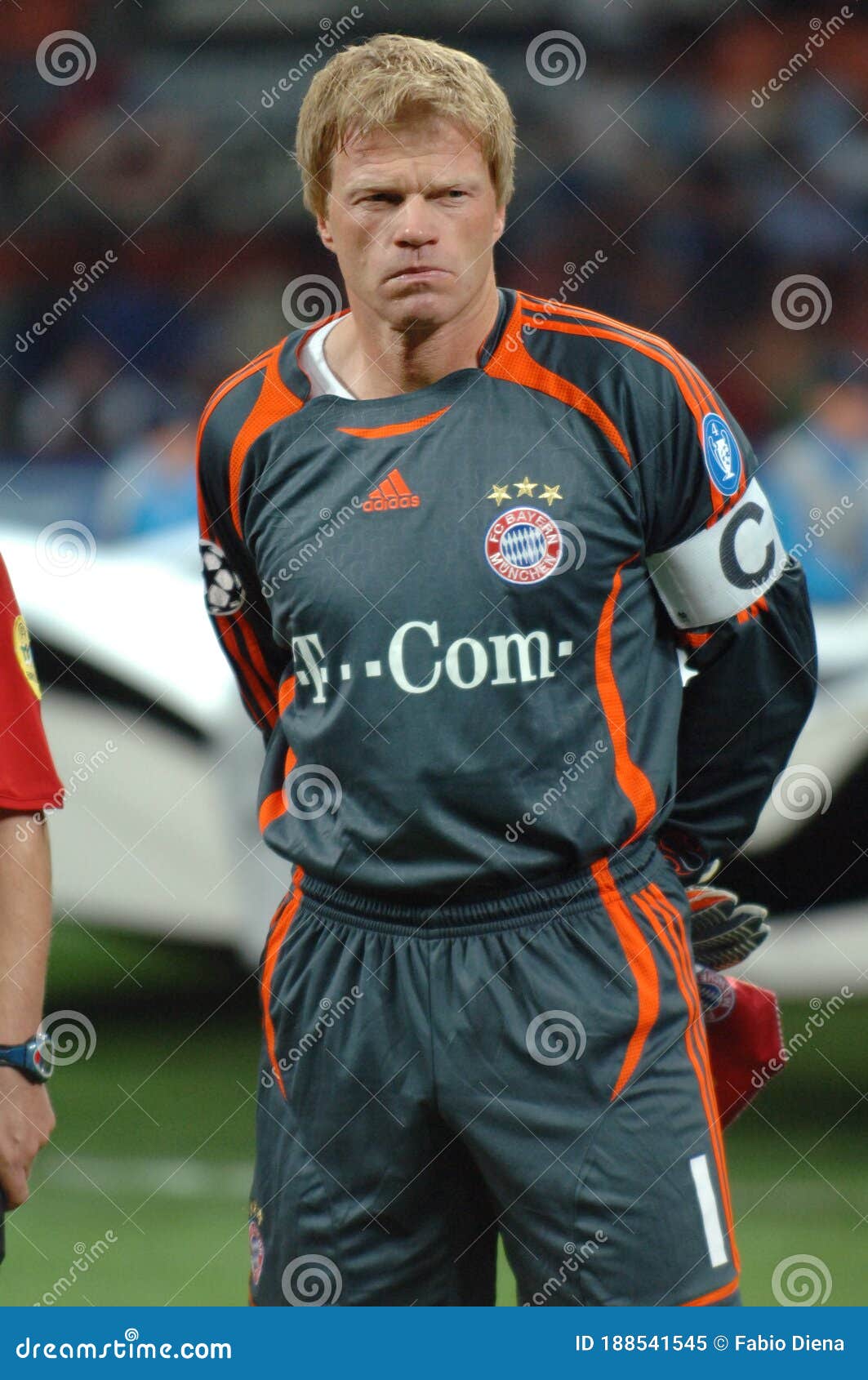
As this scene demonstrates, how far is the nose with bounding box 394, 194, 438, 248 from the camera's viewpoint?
2.04 metres

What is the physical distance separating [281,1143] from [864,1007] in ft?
9.86

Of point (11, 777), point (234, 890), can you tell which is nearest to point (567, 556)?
point (11, 777)

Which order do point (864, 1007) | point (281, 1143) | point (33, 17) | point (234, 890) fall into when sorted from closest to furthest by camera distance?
point (281, 1143)
point (234, 890)
point (864, 1007)
point (33, 17)

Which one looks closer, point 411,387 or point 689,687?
point 411,387

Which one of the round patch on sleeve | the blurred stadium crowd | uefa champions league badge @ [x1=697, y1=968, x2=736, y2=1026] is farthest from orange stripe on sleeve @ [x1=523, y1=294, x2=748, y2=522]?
the blurred stadium crowd

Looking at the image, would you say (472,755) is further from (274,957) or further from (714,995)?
(714,995)

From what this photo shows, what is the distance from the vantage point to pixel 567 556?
2.04m

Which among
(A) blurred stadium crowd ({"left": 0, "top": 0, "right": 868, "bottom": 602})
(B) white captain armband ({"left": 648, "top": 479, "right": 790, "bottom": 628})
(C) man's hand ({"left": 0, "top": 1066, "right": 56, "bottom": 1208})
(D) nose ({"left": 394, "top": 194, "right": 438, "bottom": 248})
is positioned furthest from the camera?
(A) blurred stadium crowd ({"left": 0, "top": 0, "right": 868, "bottom": 602})

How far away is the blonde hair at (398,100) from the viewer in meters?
2.05

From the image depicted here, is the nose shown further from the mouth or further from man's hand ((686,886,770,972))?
man's hand ((686,886,770,972))

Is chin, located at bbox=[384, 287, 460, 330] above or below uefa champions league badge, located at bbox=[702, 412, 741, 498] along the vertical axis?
below

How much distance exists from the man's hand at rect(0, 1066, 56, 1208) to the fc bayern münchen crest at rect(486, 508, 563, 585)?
2.68ft

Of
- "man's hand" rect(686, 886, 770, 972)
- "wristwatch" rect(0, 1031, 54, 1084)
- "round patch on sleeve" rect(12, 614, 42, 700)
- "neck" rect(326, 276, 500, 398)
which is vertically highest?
"neck" rect(326, 276, 500, 398)

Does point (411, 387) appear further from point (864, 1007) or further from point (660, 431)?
point (864, 1007)
